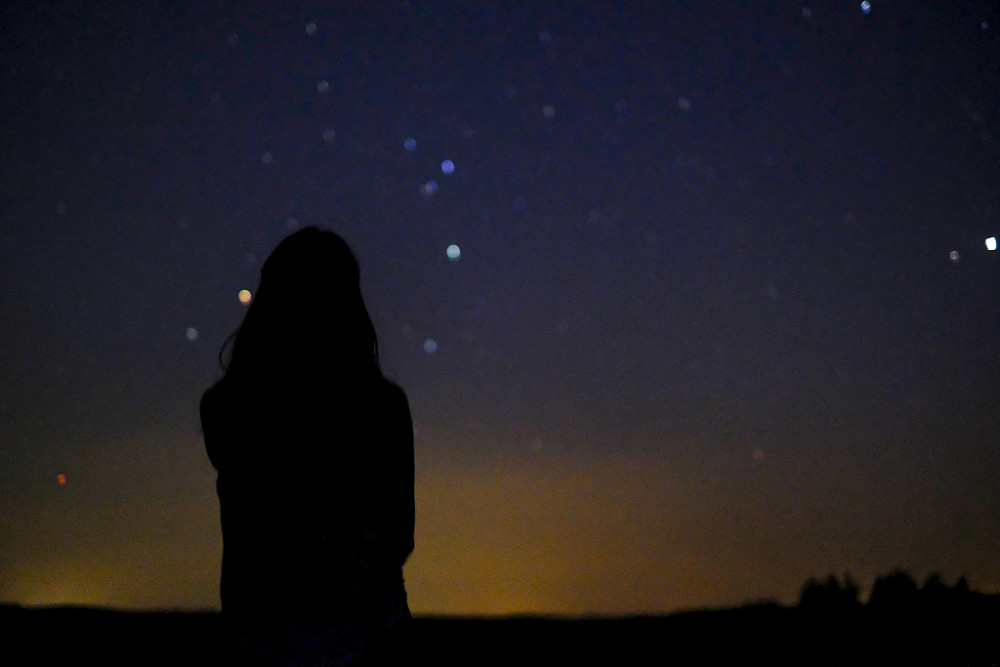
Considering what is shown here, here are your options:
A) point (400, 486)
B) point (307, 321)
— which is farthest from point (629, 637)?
point (307, 321)

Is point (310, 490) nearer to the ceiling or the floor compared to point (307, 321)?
nearer to the floor

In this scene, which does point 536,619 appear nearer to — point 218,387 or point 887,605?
point 887,605

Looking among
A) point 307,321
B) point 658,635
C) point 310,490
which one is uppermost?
point 307,321

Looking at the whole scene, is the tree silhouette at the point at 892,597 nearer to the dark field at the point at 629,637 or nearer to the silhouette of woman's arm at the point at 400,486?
the dark field at the point at 629,637

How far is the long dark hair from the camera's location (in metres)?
1.65

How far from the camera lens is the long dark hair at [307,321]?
1.65m

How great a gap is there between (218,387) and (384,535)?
59 centimetres

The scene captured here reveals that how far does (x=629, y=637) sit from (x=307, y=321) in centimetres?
320

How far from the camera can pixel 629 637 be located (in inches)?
154

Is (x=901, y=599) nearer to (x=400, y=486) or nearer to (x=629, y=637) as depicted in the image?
(x=629, y=637)

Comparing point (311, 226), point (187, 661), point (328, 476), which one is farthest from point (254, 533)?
point (187, 661)

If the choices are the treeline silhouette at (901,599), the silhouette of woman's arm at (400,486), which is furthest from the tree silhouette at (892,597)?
the silhouette of woman's arm at (400,486)

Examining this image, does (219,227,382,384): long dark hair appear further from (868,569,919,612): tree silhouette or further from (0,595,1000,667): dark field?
(868,569,919,612): tree silhouette

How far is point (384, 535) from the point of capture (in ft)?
5.38
